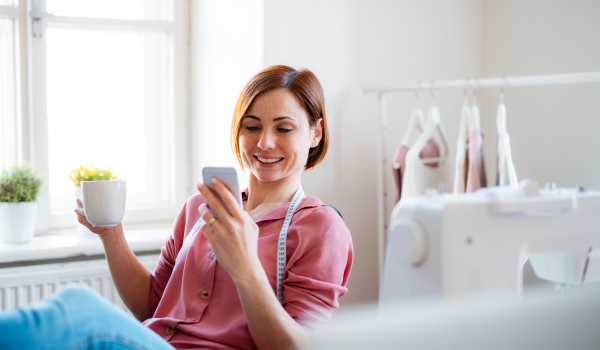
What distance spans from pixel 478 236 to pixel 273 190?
0.63 meters

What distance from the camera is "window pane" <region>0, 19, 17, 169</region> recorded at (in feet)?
6.20

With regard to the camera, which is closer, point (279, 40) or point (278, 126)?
point (278, 126)

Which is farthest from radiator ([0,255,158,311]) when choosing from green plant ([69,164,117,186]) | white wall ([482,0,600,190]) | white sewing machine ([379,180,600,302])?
white wall ([482,0,600,190])

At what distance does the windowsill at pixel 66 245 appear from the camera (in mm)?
1666

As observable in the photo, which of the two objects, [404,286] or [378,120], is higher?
[378,120]

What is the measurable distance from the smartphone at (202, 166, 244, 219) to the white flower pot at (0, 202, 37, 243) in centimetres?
114

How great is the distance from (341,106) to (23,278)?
1.20 metres

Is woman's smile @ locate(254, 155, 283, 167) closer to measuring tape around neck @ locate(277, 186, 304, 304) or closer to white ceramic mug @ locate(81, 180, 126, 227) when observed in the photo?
measuring tape around neck @ locate(277, 186, 304, 304)

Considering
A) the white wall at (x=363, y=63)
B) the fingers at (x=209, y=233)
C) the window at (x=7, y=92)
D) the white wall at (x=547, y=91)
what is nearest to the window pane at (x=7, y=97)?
the window at (x=7, y=92)

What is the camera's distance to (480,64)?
2.16m

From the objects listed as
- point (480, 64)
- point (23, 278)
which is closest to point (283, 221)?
point (23, 278)

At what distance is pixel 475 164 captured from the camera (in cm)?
163

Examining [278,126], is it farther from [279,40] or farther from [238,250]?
[279,40]

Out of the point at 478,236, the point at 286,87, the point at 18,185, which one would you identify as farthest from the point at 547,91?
the point at 18,185
